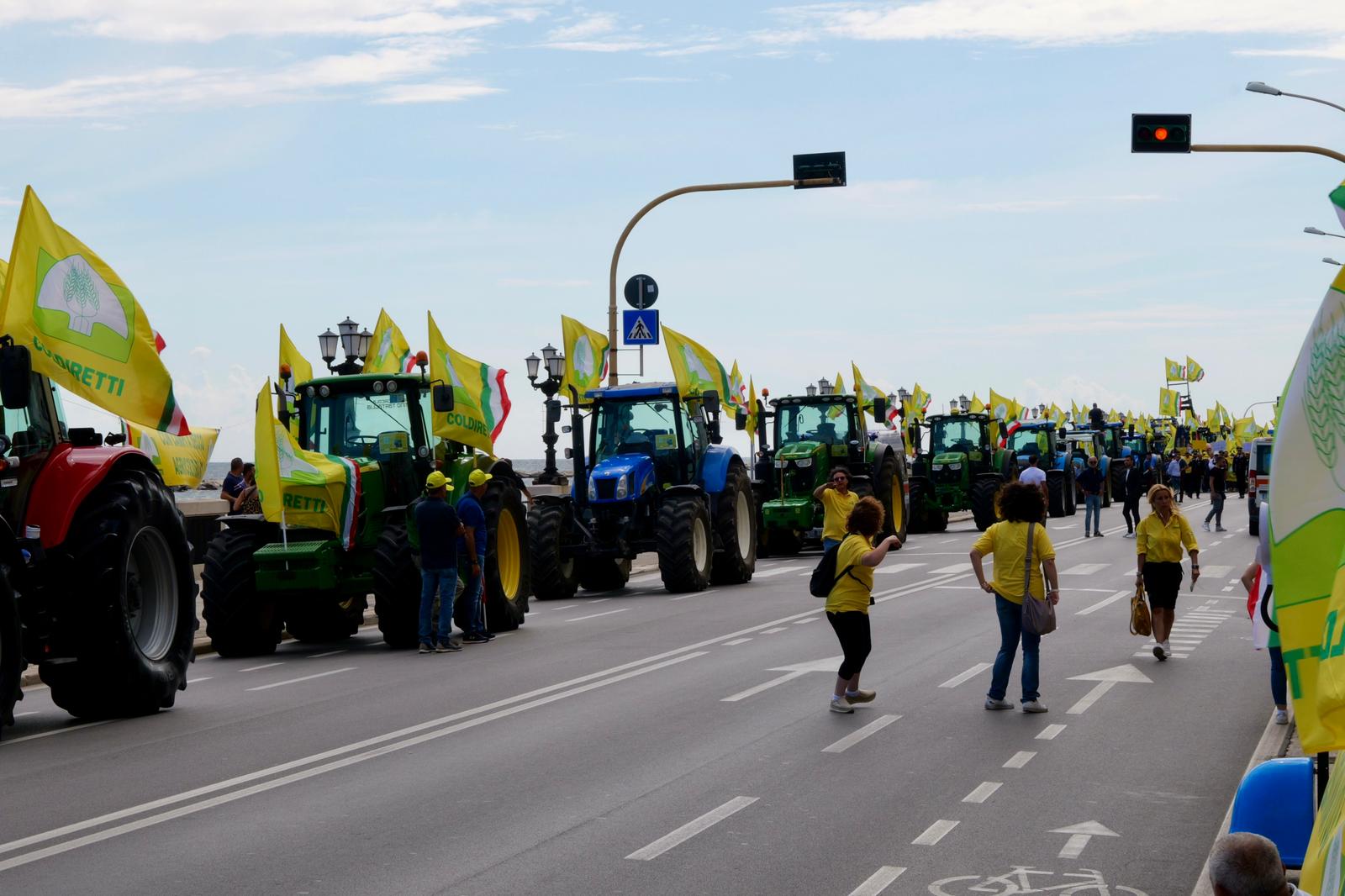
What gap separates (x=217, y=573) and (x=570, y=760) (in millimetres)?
7041

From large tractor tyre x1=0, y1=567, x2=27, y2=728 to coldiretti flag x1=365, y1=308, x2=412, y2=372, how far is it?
12827 millimetres

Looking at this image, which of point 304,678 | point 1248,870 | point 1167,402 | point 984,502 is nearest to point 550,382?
point 984,502

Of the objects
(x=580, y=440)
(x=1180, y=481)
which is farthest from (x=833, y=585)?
(x=1180, y=481)

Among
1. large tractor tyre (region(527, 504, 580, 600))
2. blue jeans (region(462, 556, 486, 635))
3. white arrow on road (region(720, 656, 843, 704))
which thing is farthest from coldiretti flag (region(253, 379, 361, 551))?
large tractor tyre (region(527, 504, 580, 600))

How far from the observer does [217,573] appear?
15664 mm

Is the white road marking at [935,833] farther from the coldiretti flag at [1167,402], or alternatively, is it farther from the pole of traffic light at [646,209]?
the coldiretti flag at [1167,402]

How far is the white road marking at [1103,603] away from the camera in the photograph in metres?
18.7

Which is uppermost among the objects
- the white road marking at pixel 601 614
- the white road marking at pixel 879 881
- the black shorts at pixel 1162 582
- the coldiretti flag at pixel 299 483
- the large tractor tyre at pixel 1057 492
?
the coldiretti flag at pixel 299 483

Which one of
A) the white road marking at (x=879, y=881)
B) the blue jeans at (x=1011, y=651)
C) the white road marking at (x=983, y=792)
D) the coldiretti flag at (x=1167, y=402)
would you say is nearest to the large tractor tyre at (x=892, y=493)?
the blue jeans at (x=1011, y=651)

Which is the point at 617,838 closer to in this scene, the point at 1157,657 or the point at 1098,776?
the point at 1098,776

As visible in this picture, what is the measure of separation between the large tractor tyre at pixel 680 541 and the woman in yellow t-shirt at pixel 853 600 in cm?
1031

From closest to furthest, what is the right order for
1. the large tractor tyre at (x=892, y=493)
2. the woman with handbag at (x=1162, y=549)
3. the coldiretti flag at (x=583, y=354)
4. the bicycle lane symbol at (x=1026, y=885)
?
1. the bicycle lane symbol at (x=1026, y=885)
2. the woman with handbag at (x=1162, y=549)
3. the coldiretti flag at (x=583, y=354)
4. the large tractor tyre at (x=892, y=493)

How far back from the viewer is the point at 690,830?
25.7 feet

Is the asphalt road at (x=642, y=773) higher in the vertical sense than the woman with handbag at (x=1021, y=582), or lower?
lower
